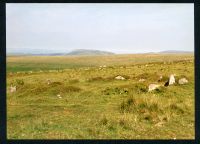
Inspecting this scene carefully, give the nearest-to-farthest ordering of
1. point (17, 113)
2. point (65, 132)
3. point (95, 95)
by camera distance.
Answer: point (65, 132) → point (17, 113) → point (95, 95)

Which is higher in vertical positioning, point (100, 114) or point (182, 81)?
point (182, 81)

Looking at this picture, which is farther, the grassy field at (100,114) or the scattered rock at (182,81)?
the scattered rock at (182,81)

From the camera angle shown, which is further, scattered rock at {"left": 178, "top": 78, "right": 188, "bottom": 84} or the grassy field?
scattered rock at {"left": 178, "top": 78, "right": 188, "bottom": 84}

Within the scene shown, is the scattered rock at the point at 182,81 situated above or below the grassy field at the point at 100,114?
above

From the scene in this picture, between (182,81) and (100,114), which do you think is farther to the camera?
(182,81)

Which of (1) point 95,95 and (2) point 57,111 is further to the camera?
(1) point 95,95

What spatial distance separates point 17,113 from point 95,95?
6.14 metres

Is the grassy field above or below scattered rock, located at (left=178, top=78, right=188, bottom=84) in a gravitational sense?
below
